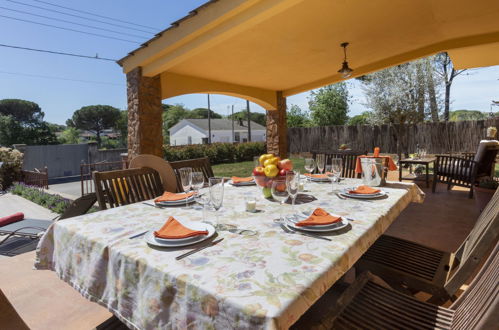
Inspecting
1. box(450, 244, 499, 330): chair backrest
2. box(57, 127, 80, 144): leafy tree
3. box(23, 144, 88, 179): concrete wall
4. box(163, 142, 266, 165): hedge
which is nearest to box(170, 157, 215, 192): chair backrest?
box(450, 244, 499, 330): chair backrest

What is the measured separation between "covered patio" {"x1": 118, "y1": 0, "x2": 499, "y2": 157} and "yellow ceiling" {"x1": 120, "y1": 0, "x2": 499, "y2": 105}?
13mm

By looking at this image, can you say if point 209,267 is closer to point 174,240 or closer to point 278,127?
point 174,240

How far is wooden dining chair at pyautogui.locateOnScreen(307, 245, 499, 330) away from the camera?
34.2 inches

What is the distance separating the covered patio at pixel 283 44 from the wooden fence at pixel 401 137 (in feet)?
10.4

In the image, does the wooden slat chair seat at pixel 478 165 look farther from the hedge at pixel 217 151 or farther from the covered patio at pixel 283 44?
the hedge at pixel 217 151

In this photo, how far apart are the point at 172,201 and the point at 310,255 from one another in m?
0.94

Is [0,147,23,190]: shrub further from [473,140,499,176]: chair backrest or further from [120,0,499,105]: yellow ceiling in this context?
[473,140,499,176]: chair backrest

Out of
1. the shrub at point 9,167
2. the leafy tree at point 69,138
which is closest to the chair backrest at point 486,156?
the shrub at point 9,167

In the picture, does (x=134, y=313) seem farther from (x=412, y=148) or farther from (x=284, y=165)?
(x=412, y=148)

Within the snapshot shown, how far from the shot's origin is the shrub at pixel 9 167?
791cm

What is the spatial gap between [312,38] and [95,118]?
39.1 meters

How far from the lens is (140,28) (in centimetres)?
1391

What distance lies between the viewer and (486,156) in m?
4.23

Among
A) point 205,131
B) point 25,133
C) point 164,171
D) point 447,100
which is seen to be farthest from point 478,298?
point 25,133
